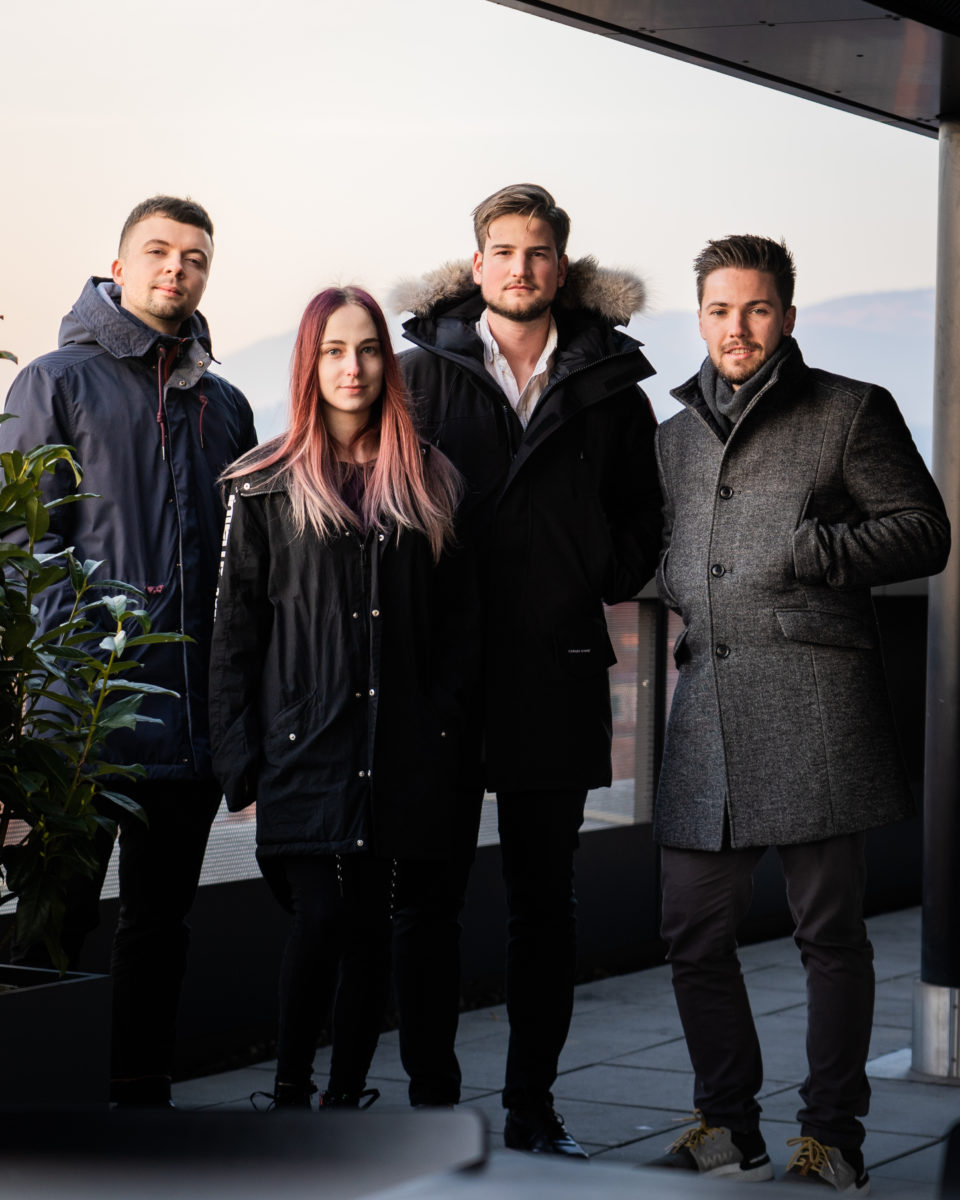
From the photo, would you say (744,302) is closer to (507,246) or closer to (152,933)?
(507,246)

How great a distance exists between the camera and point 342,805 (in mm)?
3223

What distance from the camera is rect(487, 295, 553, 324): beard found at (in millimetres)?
3582

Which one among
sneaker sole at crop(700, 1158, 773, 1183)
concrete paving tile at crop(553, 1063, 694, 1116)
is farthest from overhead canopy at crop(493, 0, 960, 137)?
concrete paving tile at crop(553, 1063, 694, 1116)

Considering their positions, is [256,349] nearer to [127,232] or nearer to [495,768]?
[127,232]

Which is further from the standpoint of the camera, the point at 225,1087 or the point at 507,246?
the point at 225,1087

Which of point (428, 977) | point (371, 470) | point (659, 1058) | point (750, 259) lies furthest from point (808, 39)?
point (659, 1058)

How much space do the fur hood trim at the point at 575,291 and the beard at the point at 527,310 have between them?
0.46 ft

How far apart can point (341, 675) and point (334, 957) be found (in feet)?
1.78

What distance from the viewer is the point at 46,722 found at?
3031mm

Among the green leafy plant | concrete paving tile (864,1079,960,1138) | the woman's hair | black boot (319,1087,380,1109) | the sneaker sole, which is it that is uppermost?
the woman's hair

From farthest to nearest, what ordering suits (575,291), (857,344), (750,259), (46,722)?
(857,344) < (575,291) < (750,259) < (46,722)

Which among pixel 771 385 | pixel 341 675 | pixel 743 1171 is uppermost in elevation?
pixel 771 385

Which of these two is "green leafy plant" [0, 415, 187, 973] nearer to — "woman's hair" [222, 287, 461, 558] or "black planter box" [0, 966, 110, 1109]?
"black planter box" [0, 966, 110, 1109]

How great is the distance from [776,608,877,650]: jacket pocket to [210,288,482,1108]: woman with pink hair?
62 cm
